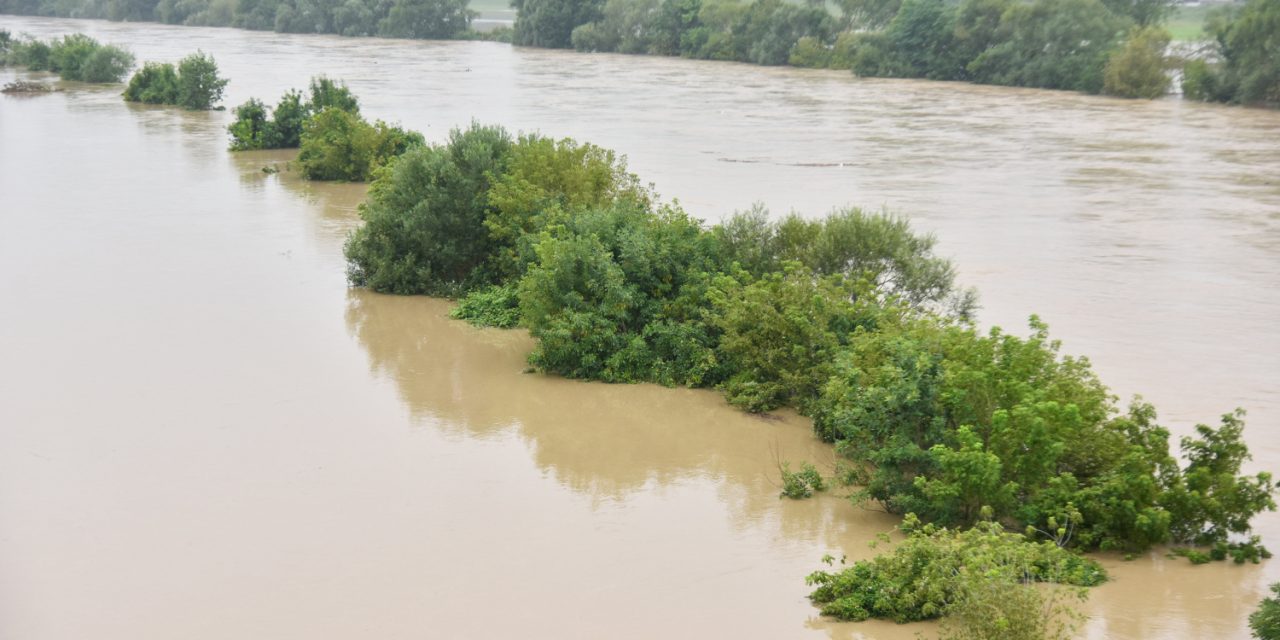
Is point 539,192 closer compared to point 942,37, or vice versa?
point 539,192

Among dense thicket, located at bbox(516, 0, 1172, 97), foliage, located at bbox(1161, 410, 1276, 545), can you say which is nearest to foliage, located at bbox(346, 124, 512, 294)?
foliage, located at bbox(1161, 410, 1276, 545)

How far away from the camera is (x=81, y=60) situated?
53.3 m

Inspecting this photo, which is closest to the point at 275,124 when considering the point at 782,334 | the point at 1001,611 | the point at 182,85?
the point at 182,85

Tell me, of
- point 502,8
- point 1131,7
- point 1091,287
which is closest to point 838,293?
point 1091,287

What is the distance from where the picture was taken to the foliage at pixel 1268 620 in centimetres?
769

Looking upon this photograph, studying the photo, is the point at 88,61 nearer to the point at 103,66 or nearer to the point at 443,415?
the point at 103,66

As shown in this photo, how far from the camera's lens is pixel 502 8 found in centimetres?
11106

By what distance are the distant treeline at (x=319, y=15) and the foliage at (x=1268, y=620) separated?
240 ft

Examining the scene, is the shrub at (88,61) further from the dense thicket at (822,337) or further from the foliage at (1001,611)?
the foliage at (1001,611)

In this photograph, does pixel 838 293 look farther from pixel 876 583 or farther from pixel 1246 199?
pixel 1246 199

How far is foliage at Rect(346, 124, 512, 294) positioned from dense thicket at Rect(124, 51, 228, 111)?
2765cm

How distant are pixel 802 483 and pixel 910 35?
44.6 meters

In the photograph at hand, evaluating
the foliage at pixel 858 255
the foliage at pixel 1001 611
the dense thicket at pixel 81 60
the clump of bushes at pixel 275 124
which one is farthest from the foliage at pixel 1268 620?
the dense thicket at pixel 81 60

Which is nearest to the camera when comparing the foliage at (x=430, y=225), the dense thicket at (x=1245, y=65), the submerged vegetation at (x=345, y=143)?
the foliage at (x=430, y=225)
